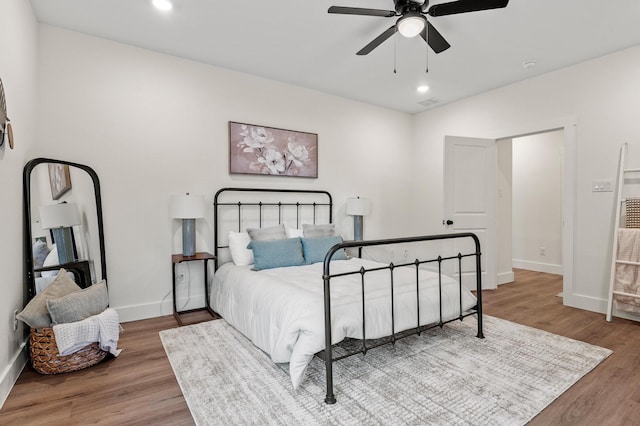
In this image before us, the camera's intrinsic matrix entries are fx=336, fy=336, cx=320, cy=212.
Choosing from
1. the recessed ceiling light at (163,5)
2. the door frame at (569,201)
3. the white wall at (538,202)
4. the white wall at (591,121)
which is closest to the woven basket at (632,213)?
the white wall at (591,121)

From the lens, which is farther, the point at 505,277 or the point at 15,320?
the point at 505,277

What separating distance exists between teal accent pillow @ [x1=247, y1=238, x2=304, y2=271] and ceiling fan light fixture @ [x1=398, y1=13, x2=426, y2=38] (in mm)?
2233

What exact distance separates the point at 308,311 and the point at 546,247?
18.3 feet

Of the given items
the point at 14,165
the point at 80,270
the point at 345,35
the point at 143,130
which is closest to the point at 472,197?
the point at 345,35

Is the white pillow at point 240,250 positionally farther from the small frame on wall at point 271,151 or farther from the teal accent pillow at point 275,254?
the small frame on wall at point 271,151

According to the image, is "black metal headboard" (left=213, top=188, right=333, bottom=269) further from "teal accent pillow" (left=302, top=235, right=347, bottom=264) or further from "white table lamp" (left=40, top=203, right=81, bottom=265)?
"white table lamp" (left=40, top=203, right=81, bottom=265)

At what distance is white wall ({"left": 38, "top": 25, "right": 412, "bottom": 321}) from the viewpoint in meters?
3.16

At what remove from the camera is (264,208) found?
4254 mm

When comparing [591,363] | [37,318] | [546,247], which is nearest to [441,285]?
[591,363]

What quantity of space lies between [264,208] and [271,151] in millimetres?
730

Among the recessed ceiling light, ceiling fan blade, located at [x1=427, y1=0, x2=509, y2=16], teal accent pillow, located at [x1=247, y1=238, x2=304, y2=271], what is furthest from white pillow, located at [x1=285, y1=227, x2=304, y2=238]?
ceiling fan blade, located at [x1=427, y1=0, x2=509, y2=16]

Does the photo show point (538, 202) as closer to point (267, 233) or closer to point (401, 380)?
point (267, 233)

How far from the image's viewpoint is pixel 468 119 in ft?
16.5

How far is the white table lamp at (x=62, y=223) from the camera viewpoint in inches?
110
